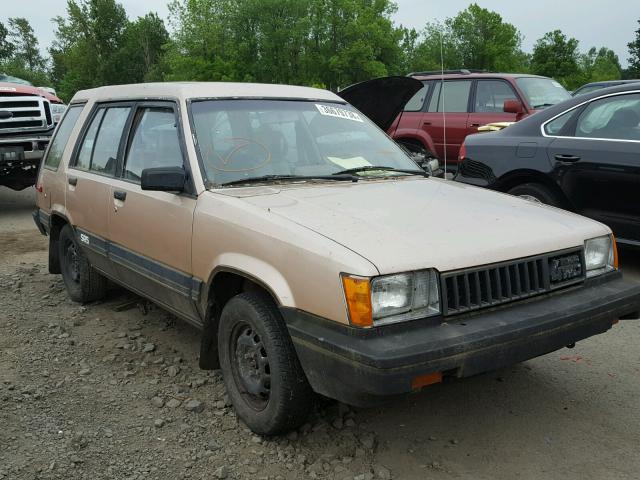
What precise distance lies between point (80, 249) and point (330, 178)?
7.63 feet

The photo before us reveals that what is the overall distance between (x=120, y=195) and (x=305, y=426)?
76.5 inches

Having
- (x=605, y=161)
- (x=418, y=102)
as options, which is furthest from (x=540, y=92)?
(x=605, y=161)

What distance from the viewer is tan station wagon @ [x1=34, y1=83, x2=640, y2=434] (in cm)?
255

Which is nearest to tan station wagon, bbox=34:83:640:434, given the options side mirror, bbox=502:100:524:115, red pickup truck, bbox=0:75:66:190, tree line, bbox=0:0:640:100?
side mirror, bbox=502:100:524:115

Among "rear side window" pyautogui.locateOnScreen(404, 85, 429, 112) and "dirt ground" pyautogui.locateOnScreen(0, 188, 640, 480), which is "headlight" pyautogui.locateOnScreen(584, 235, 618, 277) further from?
"rear side window" pyautogui.locateOnScreen(404, 85, 429, 112)

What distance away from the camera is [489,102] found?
31.9 ft

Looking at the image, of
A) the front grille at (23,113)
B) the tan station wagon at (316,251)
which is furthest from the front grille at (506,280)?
the front grille at (23,113)

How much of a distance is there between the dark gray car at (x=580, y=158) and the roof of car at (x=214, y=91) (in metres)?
2.34

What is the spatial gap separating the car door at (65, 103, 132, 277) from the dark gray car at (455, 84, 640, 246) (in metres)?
3.59

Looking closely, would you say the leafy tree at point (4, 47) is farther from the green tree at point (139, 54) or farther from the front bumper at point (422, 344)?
the front bumper at point (422, 344)

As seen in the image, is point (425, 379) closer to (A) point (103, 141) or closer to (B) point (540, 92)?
(A) point (103, 141)

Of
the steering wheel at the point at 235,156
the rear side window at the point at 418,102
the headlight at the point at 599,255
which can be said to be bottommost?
the headlight at the point at 599,255

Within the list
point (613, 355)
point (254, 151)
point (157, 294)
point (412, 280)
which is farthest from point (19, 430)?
point (613, 355)

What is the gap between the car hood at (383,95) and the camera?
6.13m
